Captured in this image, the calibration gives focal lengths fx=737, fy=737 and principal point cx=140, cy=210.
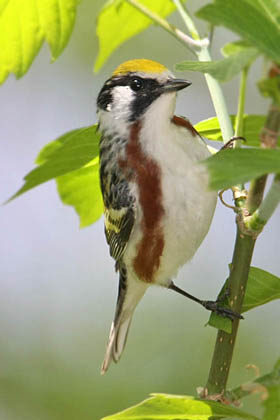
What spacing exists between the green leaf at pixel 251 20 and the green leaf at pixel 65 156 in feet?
1.78

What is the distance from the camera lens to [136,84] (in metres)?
2.45

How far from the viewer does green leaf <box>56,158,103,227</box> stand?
7.18 ft

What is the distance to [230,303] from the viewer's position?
1525 mm

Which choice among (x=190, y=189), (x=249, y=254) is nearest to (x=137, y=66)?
(x=190, y=189)

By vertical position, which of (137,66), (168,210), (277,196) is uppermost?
(137,66)

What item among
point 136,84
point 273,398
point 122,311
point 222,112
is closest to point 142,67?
point 136,84

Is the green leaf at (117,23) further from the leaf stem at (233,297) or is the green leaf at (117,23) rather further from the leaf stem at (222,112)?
the leaf stem at (233,297)

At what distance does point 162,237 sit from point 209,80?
856 mm

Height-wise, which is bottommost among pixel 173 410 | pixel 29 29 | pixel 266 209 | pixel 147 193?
pixel 173 410

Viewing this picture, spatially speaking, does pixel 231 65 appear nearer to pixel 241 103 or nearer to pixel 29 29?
pixel 241 103

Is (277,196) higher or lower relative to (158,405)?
higher

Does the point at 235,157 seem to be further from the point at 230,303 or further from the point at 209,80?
the point at 209,80

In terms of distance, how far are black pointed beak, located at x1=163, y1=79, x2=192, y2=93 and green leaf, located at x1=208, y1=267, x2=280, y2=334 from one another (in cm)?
84

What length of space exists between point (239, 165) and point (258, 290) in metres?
0.65
